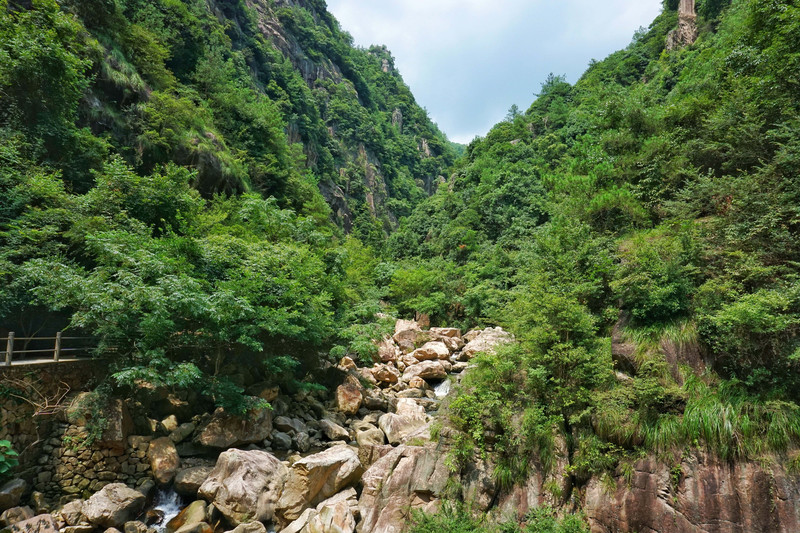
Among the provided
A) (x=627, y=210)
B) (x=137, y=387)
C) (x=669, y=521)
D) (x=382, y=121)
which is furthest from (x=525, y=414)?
(x=382, y=121)

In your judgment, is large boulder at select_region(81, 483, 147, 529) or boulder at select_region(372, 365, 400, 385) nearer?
large boulder at select_region(81, 483, 147, 529)

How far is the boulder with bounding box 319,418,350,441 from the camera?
1252 cm

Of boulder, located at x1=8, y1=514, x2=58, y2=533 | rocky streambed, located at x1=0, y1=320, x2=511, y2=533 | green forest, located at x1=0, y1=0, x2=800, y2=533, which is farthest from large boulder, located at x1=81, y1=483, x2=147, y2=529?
green forest, located at x1=0, y1=0, x2=800, y2=533

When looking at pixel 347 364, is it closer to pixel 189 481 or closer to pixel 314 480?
pixel 314 480

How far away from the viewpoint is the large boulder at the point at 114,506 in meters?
7.81

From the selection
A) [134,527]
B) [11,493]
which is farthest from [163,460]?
[11,493]

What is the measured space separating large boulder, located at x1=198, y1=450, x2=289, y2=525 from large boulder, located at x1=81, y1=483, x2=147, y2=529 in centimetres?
138

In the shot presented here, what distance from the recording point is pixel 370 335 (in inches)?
612

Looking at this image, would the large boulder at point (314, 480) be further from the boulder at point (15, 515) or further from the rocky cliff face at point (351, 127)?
the rocky cliff face at point (351, 127)

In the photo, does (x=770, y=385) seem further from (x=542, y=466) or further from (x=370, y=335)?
(x=370, y=335)

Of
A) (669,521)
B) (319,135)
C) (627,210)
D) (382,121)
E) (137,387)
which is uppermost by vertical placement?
(382,121)

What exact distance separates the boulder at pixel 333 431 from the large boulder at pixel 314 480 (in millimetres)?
3292

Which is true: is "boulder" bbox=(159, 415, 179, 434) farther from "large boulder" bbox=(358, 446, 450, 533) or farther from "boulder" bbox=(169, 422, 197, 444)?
"large boulder" bbox=(358, 446, 450, 533)

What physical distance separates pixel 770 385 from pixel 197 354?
14166mm
